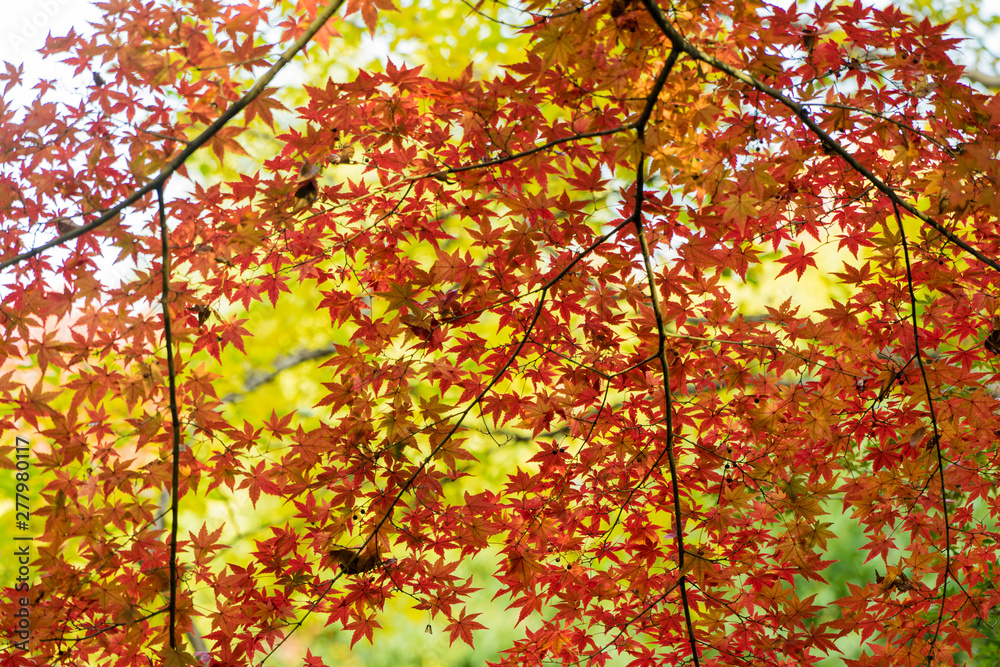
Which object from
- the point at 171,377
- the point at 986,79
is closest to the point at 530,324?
the point at 171,377

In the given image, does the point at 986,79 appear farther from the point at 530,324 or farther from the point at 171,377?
the point at 171,377

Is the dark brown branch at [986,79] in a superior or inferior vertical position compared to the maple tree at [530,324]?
superior

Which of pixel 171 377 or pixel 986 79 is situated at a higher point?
pixel 986 79

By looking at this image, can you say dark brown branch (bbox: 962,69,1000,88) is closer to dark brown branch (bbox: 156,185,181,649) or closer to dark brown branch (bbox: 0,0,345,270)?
dark brown branch (bbox: 0,0,345,270)

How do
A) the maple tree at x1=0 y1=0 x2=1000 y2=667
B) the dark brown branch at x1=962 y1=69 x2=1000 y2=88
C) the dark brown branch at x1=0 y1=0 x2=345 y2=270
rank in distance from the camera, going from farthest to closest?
the dark brown branch at x1=962 y1=69 x2=1000 y2=88 < the maple tree at x1=0 y1=0 x2=1000 y2=667 < the dark brown branch at x1=0 y1=0 x2=345 y2=270

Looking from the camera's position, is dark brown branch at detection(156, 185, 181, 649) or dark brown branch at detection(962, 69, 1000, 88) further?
dark brown branch at detection(962, 69, 1000, 88)

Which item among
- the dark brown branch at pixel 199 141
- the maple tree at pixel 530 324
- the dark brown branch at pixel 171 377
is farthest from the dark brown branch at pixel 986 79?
the dark brown branch at pixel 171 377

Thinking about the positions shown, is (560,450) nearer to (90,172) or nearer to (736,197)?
(736,197)

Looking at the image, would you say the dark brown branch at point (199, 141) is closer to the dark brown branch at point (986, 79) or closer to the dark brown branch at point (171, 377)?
the dark brown branch at point (171, 377)

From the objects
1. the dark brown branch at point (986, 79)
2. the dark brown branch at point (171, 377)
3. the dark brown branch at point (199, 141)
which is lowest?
the dark brown branch at point (171, 377)

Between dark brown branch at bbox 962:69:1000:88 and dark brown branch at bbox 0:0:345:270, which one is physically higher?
dark brown branch at bbox 962:69:1000:88

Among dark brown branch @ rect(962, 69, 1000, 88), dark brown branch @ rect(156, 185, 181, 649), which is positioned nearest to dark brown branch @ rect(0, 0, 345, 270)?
dark brown branch @ rect(156, 185, 181, 649)

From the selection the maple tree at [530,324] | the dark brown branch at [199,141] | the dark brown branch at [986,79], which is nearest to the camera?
the dark brown branch at [199,141]

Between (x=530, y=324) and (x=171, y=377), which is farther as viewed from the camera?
(x=530, y=324)
